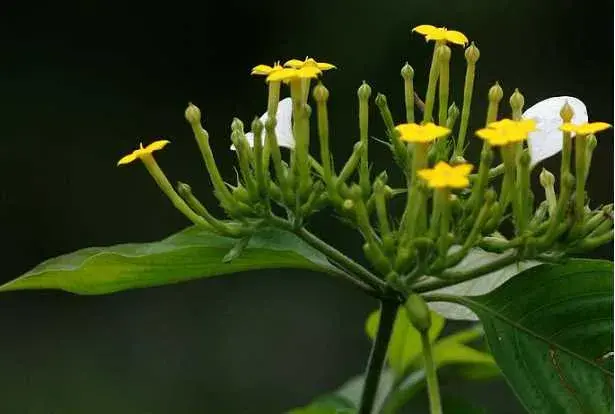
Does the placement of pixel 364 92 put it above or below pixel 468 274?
above

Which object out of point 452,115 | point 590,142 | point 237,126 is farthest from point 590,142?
point 237,126

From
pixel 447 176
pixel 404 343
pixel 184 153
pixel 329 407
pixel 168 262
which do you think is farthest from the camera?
pixel 184 153

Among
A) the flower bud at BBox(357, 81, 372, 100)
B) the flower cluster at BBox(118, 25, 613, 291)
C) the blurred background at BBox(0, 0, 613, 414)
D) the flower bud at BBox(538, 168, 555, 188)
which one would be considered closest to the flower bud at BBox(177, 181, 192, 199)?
the flower cluster at BBox(118, 25, 613, 291)

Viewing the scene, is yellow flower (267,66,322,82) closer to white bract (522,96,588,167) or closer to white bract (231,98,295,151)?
white bract (231,98,295,151)

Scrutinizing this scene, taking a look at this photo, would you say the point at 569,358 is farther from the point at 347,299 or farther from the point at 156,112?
the point at 156,112

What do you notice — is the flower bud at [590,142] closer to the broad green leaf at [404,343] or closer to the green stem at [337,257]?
the green stem at [337,257]

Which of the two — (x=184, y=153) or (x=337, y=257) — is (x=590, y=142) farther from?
(x=184, y=153)

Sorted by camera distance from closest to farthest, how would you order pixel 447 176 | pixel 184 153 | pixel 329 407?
1. pixel 447 176
2. pixel 329 407
3. pixel 184 153

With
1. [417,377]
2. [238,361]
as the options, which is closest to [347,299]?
[238,361]

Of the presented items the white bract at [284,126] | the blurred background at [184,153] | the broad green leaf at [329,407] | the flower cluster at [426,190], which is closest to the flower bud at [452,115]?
the flower cluster at [426,190]
